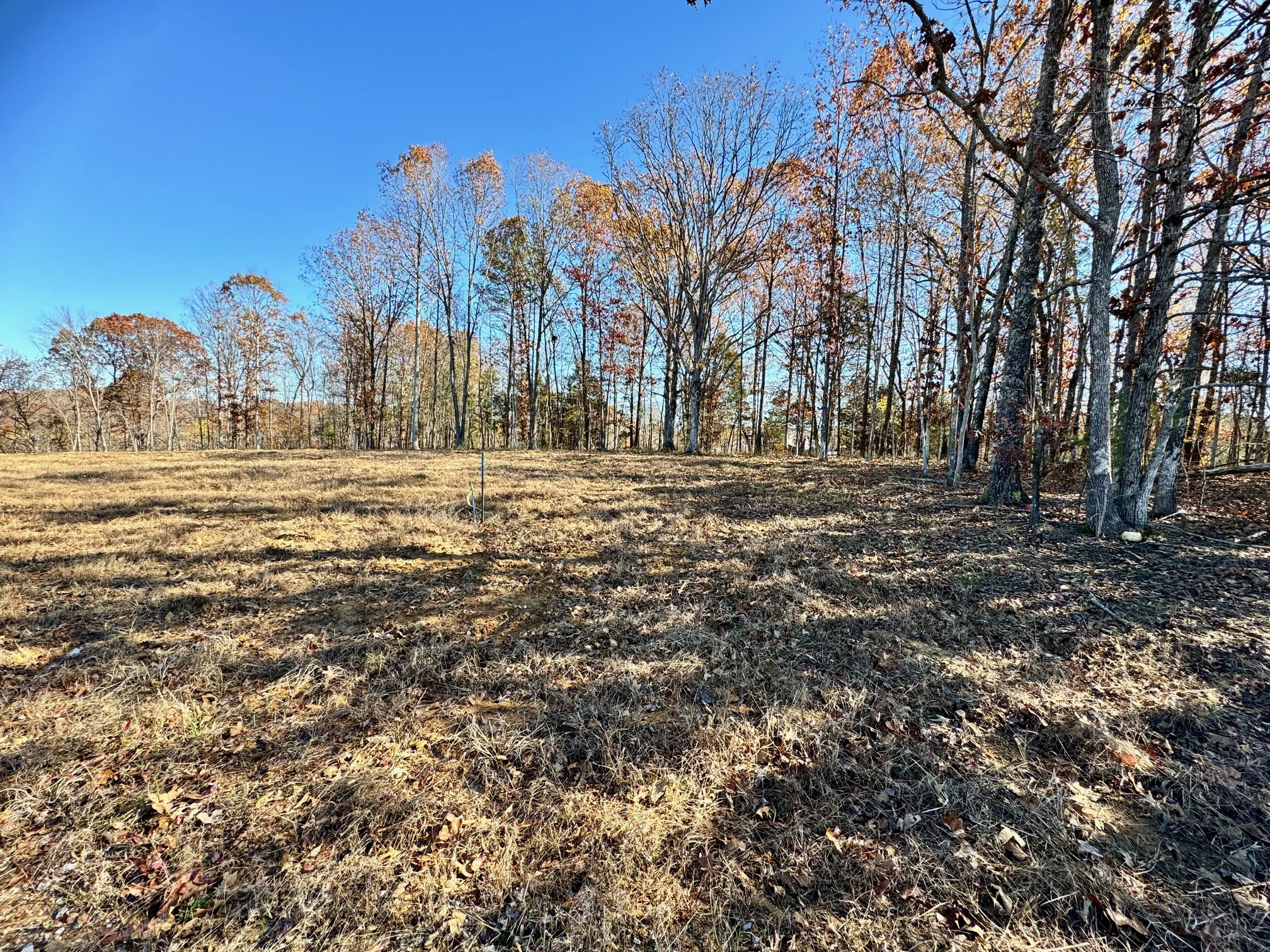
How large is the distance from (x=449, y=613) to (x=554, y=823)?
7.20 ft

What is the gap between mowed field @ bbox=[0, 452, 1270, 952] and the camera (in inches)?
66.6

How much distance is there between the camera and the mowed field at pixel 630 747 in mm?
1691

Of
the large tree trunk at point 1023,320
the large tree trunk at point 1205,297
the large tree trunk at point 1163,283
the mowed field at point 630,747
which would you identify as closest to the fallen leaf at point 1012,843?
the mowed field at point 630,747

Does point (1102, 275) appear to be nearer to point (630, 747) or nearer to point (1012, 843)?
point (1012, 843)

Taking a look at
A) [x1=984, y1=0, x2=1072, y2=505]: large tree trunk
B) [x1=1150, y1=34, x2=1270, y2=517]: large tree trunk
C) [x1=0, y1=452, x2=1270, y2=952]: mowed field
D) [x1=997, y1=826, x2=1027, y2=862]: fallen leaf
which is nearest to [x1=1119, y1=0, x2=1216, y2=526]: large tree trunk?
[x1=1150, y1=34, x2=1270, y2=517]: large tree trunk

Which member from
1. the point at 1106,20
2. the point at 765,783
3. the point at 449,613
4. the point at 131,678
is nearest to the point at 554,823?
the point at 765,783

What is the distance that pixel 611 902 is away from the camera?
1716 mm

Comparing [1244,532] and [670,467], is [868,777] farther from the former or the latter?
[670,467]

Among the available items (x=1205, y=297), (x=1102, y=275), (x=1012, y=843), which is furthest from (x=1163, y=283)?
(x=1012, y=843)

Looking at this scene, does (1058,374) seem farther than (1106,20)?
Yes

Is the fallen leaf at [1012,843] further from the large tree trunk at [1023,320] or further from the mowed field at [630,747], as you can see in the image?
the large tree trunk at [1023,320]

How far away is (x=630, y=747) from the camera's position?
247cm

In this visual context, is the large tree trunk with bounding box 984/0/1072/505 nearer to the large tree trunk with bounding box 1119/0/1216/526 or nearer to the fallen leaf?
the large tree trunk with bounding box 1119/0/1216/526

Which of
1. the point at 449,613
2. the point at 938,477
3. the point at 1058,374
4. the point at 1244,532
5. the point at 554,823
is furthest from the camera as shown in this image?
the point at 1058,374
